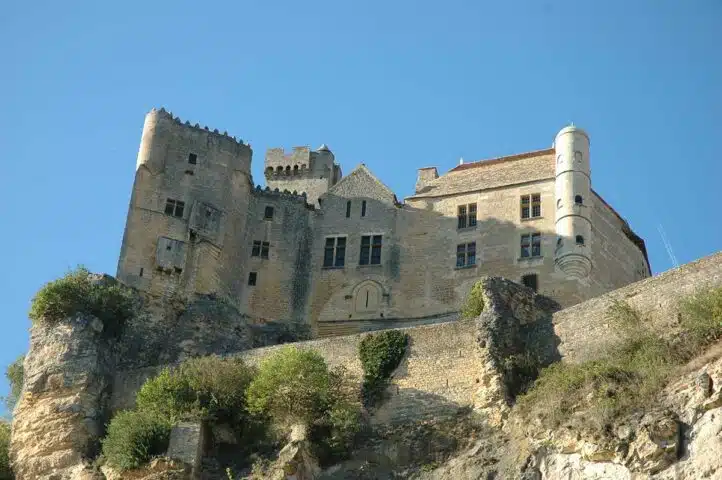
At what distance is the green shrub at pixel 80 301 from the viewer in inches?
1321

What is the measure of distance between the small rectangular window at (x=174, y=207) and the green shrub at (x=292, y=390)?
1097cm

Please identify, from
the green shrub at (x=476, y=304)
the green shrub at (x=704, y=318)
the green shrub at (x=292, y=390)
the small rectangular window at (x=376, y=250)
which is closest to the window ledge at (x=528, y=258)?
the small rectangular window at (x=376, y=250)

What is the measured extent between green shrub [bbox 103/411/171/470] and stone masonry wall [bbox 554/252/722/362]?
8.82 m

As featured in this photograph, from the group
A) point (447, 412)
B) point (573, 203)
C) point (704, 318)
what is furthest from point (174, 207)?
point (704, 318)

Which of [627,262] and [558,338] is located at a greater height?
[627,262]

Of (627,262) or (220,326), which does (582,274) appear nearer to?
(627,262)

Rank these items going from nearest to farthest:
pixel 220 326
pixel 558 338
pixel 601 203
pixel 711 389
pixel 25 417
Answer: pixel 711 389 < pixel 558 338 < pixel 25 417 < pixel 220 326 < pixel 601 203

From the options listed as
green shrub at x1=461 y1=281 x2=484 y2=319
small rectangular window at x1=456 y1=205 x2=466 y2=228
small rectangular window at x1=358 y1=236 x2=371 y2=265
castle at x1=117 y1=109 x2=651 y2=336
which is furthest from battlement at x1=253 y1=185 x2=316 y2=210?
green shrub at x1=461 y1=281 x2=484 y2=319

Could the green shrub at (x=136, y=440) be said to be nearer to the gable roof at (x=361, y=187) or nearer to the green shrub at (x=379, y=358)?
the green shrub at (x=379, y=358)

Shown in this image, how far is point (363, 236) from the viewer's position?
42125 mm

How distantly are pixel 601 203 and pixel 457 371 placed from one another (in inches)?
517

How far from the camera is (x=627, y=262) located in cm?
4119

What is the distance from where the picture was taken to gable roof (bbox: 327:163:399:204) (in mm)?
42906

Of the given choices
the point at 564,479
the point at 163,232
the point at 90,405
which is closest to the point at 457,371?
the point at 564,479
